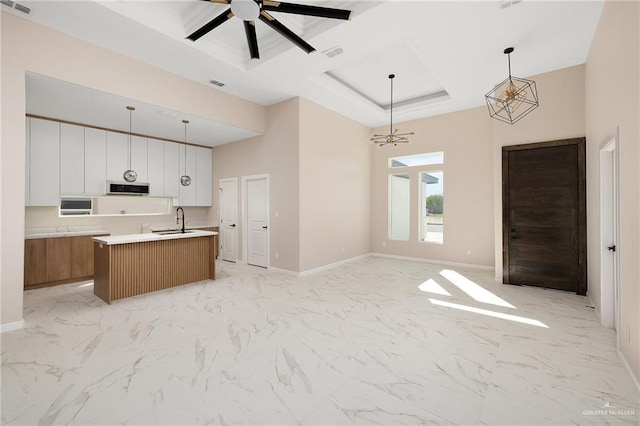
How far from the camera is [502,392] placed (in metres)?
2.12

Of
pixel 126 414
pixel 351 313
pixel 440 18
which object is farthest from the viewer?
pixel 351 313

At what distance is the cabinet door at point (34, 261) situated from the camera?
4.65m

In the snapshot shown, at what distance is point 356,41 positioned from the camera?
3756 millimetres

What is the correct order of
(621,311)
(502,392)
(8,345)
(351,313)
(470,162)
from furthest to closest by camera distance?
(470,162), (351,313), (8,345), (621,311), (502,392)

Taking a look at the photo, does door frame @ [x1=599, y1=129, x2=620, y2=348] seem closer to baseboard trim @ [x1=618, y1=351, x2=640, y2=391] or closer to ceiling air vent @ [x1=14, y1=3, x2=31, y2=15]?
baseboard trim @ [x1=618, y1=351, x2=640, y2=391]

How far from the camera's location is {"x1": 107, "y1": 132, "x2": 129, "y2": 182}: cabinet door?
234 inches

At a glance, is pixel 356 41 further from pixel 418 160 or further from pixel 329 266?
pixel 329 266

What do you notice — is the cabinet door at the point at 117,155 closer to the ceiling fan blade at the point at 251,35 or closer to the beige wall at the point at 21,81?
the beige wall at the point at 21,81

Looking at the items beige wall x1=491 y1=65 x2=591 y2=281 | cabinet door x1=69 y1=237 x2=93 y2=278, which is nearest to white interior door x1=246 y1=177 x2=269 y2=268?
cabinet door x1=69 y1=237 x2=93 y2=278

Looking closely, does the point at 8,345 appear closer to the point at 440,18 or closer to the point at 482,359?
the point at 482,359

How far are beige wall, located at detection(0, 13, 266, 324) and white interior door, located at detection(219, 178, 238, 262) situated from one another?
3031 mm

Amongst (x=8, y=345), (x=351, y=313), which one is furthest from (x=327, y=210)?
(x=8, y=345)

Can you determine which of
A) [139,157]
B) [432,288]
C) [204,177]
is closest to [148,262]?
[139,157]

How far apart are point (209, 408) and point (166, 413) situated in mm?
Result: 271
